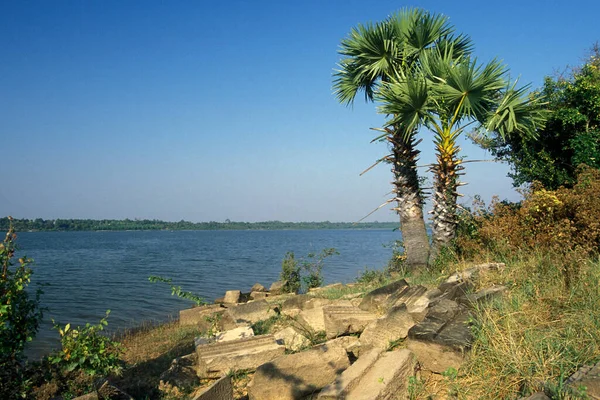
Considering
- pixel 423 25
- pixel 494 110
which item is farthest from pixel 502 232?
pixel 423 25

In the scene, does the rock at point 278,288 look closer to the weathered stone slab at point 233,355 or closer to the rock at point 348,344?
the weathered stone slab at point 233,355

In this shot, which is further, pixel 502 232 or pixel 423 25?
pixel 423 25

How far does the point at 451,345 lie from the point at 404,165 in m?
7.60

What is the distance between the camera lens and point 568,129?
11.2 metres

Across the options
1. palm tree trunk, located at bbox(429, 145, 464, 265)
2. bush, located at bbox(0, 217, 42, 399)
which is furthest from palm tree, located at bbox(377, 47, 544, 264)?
bush, located at bbox(0, 217, 42, 399)

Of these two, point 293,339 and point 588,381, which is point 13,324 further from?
point 588,381

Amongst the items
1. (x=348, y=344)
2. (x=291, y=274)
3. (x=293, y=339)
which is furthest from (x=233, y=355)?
(x=291, y=274)

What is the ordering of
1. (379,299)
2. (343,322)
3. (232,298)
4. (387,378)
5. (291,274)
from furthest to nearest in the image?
(291,274)
(232,298)
(379,299)
(343,322)
(387,378)

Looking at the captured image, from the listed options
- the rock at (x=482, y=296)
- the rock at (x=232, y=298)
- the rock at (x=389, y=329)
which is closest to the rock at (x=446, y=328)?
the rock at (x=482, y=296)

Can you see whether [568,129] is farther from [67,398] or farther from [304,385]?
[67,398]

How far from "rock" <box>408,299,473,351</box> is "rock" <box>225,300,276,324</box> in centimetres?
422

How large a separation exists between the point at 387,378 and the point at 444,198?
23.6ft

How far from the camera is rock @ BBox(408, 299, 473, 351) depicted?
152 inches

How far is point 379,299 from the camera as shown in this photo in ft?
21.0
